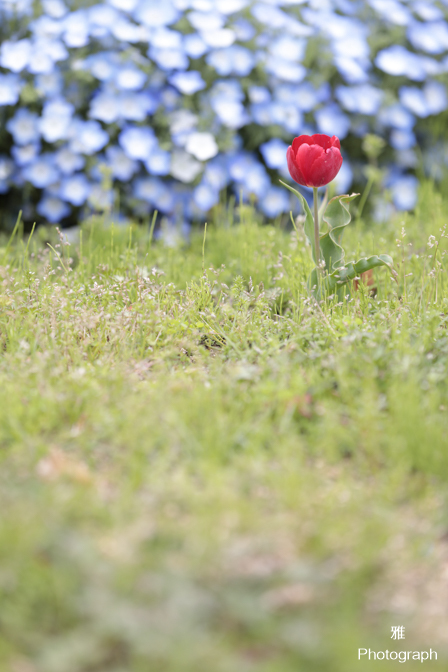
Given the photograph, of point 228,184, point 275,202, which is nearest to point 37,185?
point 228,184

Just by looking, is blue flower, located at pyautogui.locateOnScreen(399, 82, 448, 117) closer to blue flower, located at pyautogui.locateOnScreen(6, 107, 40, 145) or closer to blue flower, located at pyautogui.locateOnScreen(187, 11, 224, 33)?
blue flower, located at pyautogui.locateOnScreen(187, 11, 224, 33)

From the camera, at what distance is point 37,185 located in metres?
3.87

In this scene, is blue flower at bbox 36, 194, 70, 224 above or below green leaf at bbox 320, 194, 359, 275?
above

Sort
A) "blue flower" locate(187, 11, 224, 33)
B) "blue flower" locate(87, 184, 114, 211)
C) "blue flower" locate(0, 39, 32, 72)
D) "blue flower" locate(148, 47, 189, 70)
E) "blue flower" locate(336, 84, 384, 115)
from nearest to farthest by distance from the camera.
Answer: "blue flower" locate(87, 184, 114, 211) → "blue flower" locate(0, 39, 32, 72) → "blue flower" locate(148, 47, 189, 70) → "blue flower" locate(187, 11, 224, 33) → "blue flower" locate(336, 84, 384, 115)

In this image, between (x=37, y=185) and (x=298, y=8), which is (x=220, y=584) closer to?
(x=37, y=185)

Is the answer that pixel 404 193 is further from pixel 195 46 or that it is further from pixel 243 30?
pixel 195 46

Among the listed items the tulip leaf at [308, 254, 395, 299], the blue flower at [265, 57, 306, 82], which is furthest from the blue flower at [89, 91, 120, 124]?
the tulip leaf at [308, 254, 395, 299]

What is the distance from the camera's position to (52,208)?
3965mm

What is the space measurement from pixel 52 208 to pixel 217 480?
290 cm

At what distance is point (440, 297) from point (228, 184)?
1.89m

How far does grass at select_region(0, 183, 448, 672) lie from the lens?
4.04ft

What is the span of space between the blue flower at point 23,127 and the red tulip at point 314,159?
2.10 meters

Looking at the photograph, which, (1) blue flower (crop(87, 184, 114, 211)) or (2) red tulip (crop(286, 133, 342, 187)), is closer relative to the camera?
(2) red tulip (crop(286, 133, 342, 187))

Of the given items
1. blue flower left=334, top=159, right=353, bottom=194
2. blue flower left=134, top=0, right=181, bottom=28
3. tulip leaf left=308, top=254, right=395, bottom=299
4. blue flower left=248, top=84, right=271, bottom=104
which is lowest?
tulip leaf left=308, top=254, right=395, bottom=299
